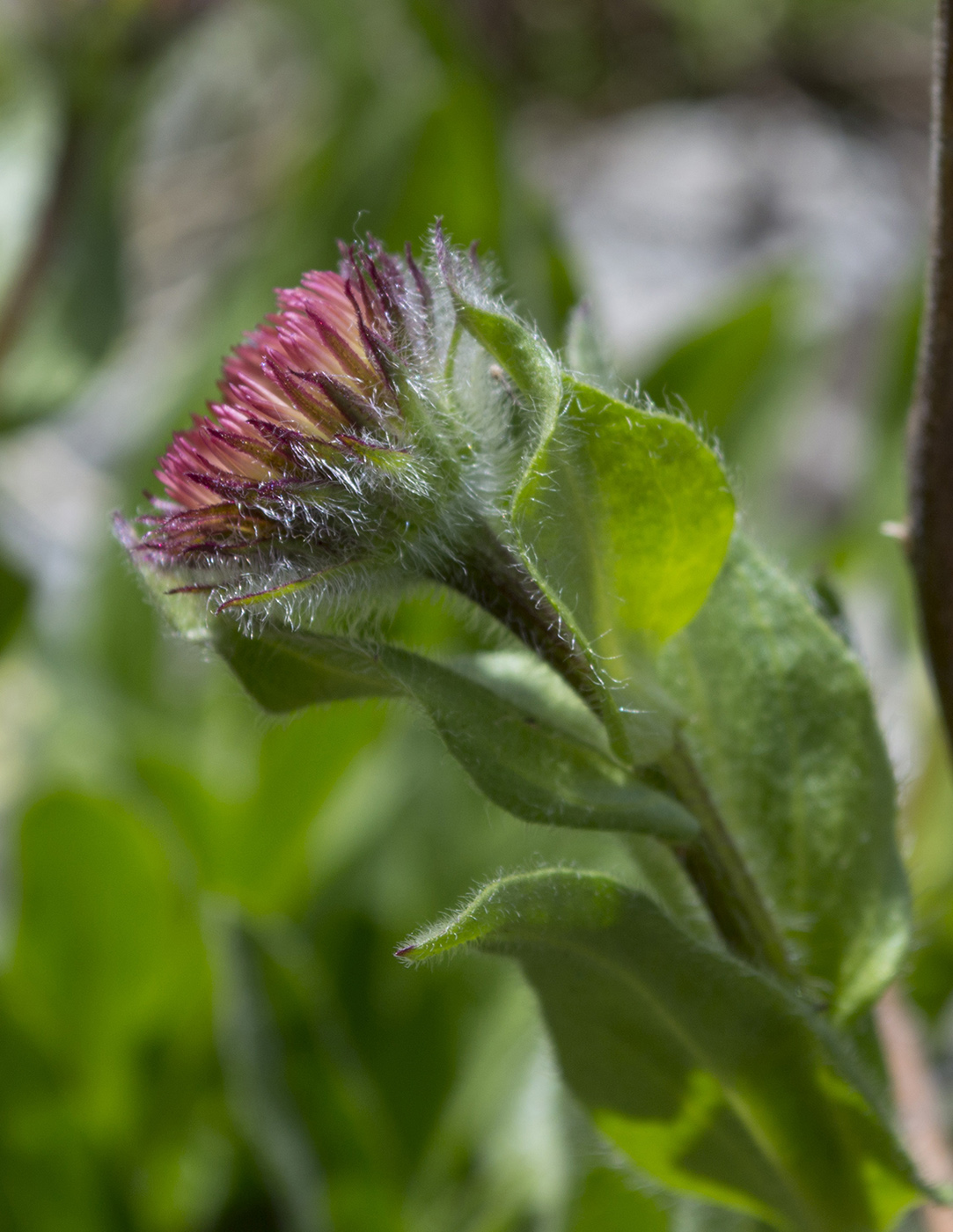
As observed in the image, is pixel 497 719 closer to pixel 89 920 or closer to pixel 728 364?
pixel 89 920

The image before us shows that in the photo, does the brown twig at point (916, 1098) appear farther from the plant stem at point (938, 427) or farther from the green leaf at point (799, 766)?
the plant stem at point (938, 427)

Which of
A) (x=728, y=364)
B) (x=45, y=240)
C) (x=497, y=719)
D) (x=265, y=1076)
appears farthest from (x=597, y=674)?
(x=45, y=240)

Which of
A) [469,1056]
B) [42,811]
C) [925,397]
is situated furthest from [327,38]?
[925,397]

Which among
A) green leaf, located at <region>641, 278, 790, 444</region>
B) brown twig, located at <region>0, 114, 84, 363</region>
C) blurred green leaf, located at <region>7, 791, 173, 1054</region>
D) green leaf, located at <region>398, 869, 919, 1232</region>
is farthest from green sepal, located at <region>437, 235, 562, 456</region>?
brown twig, located at <region>0, 114, 84, 363</region>

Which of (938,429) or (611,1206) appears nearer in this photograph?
(938,429)

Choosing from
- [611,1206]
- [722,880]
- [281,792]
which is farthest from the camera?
[281,792]

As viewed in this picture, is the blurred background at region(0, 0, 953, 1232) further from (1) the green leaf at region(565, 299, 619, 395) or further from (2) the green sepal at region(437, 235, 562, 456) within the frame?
(2) the green sepal at region(437, 235, 562, 456)

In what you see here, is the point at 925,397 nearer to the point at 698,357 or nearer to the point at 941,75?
the point at 941,75
